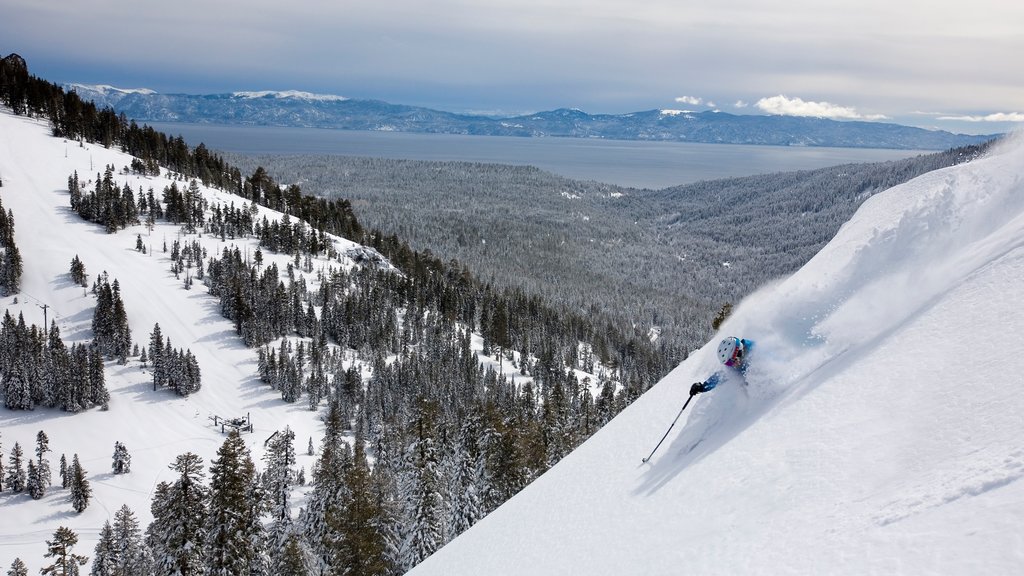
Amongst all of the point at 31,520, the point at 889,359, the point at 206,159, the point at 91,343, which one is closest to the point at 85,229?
the point at 91,343

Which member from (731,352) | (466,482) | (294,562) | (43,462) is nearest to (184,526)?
(294,562)

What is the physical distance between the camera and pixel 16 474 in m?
77.8

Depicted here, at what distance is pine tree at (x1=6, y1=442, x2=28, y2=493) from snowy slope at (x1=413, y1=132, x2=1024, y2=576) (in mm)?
88380

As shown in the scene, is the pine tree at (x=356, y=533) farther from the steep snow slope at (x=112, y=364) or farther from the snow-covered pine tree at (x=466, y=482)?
the steep snow slope at (x=112, y=364)

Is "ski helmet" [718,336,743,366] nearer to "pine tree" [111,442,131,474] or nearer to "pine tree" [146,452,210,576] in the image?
"pine tree" [146,452,210,576]

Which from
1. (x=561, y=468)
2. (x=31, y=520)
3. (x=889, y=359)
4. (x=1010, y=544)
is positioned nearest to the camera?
(x=1010, y=544)

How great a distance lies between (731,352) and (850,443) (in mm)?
4627

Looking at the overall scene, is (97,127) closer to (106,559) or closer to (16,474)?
(16,474)

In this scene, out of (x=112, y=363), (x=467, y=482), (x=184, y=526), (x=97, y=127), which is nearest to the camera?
(x=184, y=526)

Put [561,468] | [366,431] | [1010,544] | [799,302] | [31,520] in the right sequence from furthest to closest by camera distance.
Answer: [366,431]
[31,520]
[561,468]
[799,302]
[1010,544]

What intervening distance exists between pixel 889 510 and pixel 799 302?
9015mm

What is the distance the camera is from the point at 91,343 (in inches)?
4215

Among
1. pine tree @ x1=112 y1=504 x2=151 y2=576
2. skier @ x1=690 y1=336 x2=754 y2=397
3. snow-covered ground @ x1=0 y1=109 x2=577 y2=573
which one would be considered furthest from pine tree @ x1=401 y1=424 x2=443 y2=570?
snow-covered ground @ x1=0 y1=109 x2=577 y2=573

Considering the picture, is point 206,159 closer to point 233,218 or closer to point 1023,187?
point 233,218
